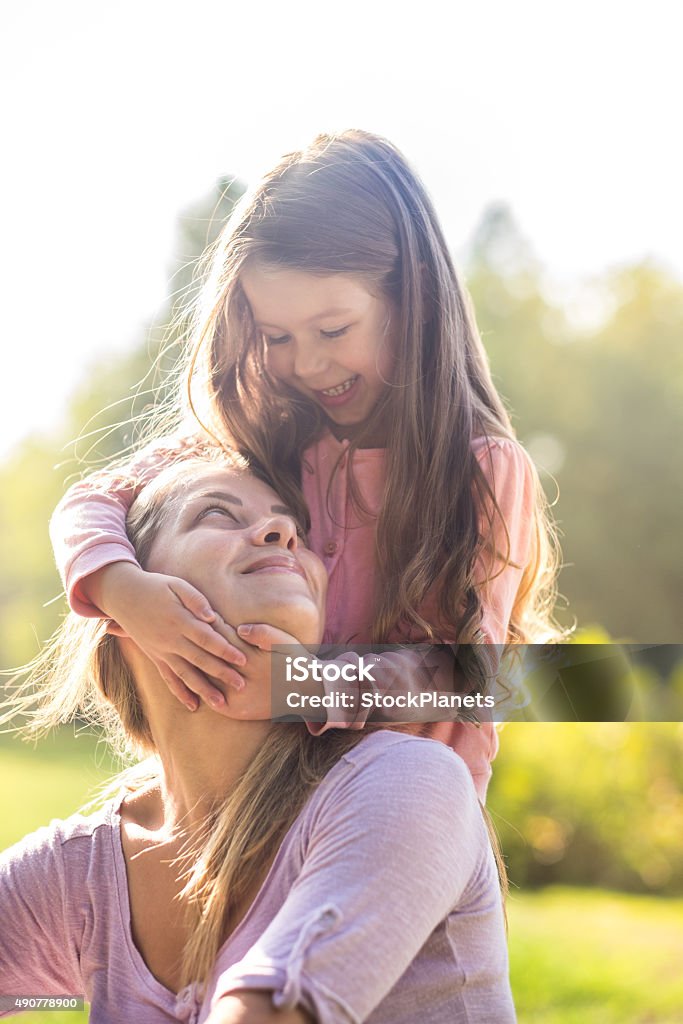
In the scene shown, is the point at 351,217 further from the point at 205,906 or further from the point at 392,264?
the point at 205,906

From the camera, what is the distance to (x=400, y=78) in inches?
85.5

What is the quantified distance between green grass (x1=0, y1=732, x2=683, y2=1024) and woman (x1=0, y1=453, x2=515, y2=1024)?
36.0 inches

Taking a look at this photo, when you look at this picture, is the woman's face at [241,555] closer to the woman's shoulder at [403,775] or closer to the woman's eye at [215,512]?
the woman's eye at [215,512]

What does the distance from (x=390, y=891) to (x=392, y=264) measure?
0.80m

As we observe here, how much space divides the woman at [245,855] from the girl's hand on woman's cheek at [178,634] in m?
0.02

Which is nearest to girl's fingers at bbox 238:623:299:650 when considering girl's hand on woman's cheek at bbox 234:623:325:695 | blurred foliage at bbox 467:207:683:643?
girl's hand on woman's cheek at bbox 234:623:325:695

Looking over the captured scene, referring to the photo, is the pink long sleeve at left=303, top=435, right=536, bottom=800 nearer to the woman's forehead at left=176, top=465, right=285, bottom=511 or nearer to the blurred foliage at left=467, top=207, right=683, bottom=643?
the woman's forehead at left=176, top=465, right=285, bottom=511

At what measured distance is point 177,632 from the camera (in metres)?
1.07

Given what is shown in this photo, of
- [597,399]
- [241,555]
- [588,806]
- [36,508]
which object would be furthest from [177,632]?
[36,508]

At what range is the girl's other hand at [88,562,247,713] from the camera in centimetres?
106

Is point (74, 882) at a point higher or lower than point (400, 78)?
lower

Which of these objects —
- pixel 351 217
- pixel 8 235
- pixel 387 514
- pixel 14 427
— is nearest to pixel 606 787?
pixel 387 514

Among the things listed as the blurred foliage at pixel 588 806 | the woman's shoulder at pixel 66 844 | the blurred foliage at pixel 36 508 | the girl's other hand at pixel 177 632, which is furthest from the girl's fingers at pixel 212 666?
the blurred foliage at pixel 36 508

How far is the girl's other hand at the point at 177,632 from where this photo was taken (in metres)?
1.06
